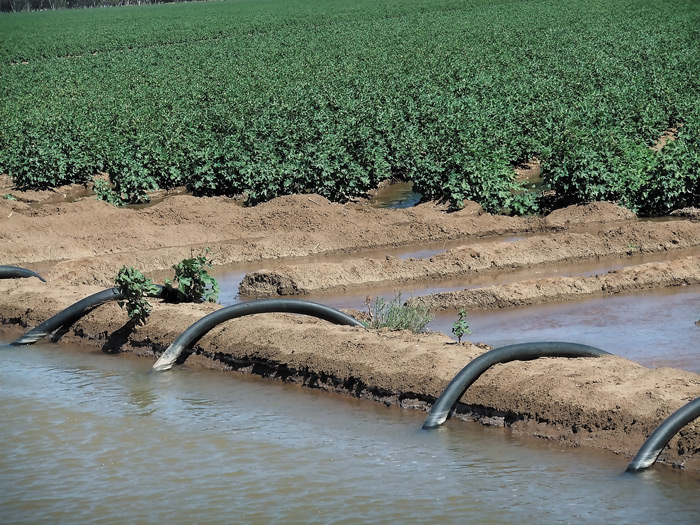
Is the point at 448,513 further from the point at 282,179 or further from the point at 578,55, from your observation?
the point at 578,55

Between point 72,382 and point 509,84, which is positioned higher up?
point 509,84

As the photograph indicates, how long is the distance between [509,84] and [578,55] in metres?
9.21

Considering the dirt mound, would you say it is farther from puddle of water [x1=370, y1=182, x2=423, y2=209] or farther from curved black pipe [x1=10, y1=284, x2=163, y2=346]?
curved black pipe [x1=10, y1=284, x2=163, y2=346]

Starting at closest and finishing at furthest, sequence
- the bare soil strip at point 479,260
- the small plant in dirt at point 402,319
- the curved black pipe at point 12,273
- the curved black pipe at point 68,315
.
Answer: the small plant in dirt at point 402,319 → the curved black pipe at point 68,315 → the bare soil strip at point 479,260 → the curved black pipe at point 12,273

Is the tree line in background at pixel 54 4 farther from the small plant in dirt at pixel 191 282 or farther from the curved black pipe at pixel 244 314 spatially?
Result: the curved black pipe at pixel 244 314

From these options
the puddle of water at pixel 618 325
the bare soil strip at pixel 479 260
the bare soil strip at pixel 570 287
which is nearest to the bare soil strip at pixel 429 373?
the puddle of water at pixel 618 325

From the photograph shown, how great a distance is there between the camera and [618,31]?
4381 cm

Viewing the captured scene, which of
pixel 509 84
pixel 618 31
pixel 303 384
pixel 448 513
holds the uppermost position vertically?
pixel 618 31

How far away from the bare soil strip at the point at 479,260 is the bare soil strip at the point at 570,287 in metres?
1.43

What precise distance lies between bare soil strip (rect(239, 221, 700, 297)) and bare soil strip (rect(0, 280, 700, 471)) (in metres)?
2.16

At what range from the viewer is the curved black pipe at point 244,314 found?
391 inches

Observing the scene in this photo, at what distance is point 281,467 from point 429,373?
64.9 inches

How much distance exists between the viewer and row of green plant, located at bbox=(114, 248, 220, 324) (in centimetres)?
1048

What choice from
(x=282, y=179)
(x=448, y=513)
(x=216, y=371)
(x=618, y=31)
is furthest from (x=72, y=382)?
(x=618, y=31)
